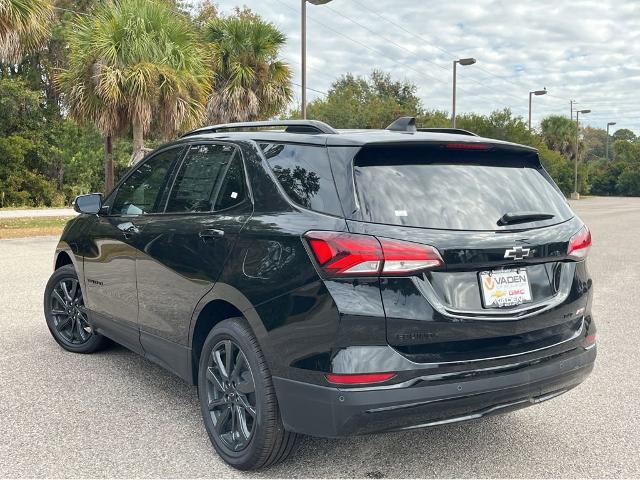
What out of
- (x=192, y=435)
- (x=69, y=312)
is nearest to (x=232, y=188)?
(x=192, y=435)

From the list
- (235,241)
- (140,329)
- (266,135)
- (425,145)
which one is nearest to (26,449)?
(140,329)

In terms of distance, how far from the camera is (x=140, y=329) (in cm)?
401

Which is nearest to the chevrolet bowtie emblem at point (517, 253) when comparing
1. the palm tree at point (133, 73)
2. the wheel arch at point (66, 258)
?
the wheel arch at point (66, 258)

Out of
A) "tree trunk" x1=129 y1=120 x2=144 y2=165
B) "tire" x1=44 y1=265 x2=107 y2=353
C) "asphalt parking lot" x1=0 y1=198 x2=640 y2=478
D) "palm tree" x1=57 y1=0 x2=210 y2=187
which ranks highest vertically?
"palm tree" x1=57 y1=0 x2=210 y2=187

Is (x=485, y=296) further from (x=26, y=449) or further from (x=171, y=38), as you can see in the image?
(x=171, y=38)

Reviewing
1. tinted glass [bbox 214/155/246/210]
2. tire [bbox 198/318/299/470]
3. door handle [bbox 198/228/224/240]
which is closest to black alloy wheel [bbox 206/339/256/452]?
tire [bbox 198/318/299/470]

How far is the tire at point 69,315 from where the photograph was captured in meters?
5.06

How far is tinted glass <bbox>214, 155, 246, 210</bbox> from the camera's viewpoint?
328 cm

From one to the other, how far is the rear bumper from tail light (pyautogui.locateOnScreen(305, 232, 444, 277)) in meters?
0.49

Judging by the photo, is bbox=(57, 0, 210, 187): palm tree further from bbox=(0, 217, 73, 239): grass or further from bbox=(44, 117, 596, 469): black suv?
bbox=(44, 117, 596, 469): black suv

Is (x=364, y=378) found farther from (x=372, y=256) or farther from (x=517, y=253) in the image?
(x=517, y=253)

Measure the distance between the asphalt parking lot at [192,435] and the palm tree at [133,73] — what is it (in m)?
12.8

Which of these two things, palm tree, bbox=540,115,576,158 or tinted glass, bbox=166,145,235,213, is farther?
palm tree, bbox=540,115,576,158

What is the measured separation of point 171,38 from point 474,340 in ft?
55.8
